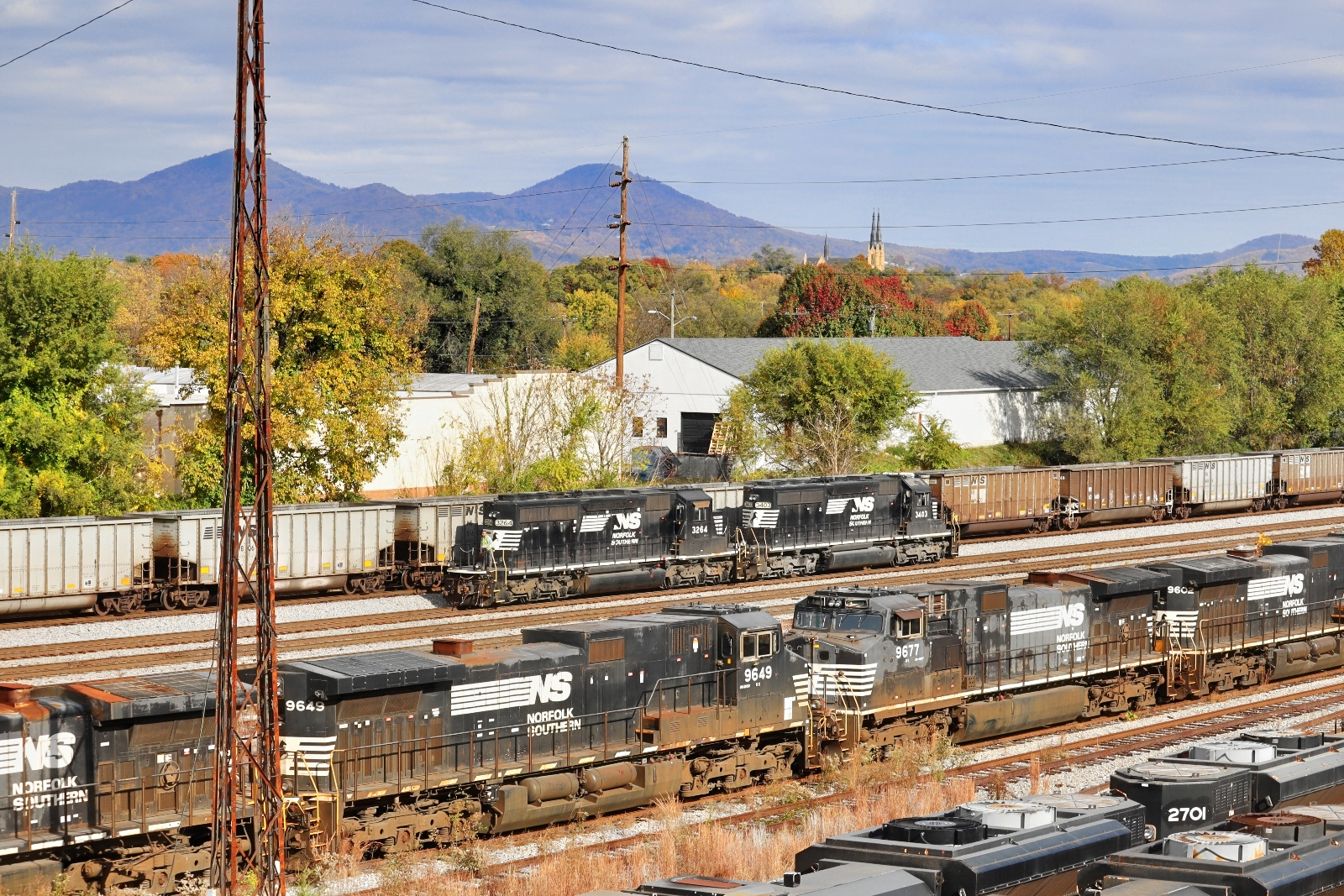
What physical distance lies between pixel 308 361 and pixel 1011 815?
35.2 metres

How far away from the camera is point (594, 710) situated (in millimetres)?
19812

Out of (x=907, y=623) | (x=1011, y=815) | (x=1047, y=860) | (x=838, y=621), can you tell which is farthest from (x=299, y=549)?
(x=1047, y=860)

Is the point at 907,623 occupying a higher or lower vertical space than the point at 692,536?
lower

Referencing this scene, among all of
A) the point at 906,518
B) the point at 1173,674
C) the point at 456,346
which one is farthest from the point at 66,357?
the point at 456,346

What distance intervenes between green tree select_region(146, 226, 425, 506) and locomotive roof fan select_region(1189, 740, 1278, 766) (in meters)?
31.4

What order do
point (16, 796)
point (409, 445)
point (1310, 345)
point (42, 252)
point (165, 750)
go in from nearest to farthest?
point (16, 796) < point (165, 750) < point (42, 252) < point (409, 445) < point (1310, 345)

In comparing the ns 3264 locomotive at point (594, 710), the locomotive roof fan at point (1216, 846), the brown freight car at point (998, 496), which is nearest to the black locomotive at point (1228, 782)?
the locomotive roof fan at point (1216, 846)

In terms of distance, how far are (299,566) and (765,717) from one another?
701 inches

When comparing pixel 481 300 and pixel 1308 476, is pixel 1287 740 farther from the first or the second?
pixel 481 300

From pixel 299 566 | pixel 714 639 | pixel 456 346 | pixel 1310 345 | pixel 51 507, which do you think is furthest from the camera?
pixel 456 346

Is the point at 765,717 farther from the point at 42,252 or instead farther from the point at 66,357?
the point at 42,252

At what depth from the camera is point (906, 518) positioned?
44.7 metres

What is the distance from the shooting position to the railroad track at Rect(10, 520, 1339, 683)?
27.1 meters

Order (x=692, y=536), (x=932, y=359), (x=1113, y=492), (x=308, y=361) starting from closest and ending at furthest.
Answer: (x=692, y=536) → (x=308, y=361) → (x=1113, y=492) → (x=932, y=359)
